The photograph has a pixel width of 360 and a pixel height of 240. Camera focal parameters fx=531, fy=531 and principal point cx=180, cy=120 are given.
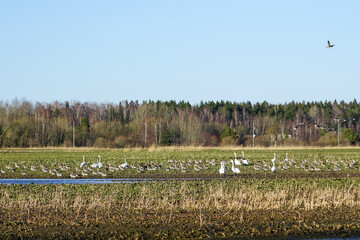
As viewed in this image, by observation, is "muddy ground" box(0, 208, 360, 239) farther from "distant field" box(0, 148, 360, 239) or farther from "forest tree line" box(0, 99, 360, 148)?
"forest tree line" box(0, 99, 360, 148)

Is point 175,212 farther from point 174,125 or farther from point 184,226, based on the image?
point 174,125

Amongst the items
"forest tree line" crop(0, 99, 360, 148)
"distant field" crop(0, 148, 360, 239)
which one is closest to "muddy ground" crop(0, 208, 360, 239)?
"distant field" crop(0, 148, 360, 239)

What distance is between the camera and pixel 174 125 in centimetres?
10275

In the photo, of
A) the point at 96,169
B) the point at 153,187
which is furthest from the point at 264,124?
the point at 153,187

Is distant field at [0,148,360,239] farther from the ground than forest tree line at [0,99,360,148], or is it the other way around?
forest tree line at [0,99,360,148]

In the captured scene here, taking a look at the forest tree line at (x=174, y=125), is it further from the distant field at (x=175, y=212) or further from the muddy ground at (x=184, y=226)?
the muddy ground at (x=184, y=226)

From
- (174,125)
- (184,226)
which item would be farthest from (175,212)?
(174,125)

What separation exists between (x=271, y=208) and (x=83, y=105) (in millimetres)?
131618

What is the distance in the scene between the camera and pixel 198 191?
23.8 m

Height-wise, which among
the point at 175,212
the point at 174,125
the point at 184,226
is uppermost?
the point at 174,125

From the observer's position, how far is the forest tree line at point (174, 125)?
86312mm

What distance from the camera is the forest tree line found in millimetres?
86312

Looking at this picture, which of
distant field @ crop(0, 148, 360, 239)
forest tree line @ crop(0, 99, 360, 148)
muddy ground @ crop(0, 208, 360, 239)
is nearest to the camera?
muddy ground @ crop(0, 208, 360, 239)

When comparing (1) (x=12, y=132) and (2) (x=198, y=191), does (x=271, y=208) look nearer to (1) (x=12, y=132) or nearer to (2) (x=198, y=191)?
(2) (x=198, y=191)
